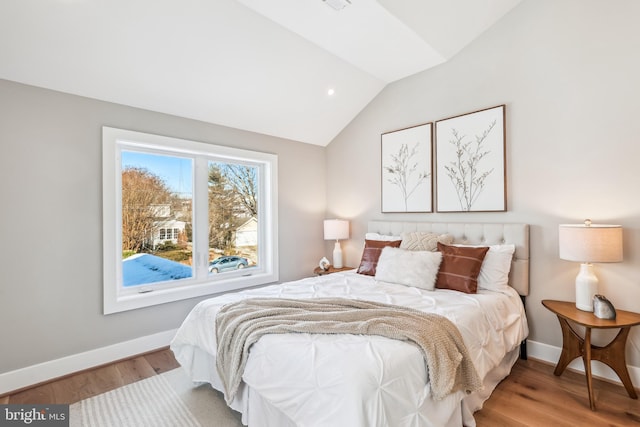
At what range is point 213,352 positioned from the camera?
1963 millimetres

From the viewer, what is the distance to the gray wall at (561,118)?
226cm

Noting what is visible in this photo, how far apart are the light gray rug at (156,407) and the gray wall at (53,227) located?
0.67m

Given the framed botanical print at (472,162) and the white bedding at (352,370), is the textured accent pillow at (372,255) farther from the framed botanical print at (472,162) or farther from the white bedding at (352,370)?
the white bedding at (352,370)

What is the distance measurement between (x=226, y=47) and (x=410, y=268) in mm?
2542

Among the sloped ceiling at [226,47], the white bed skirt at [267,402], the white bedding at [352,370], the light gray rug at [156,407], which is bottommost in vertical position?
the light gray rug at [156,407]

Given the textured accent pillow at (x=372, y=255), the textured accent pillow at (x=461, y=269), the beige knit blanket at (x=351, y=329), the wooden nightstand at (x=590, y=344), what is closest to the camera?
the beige knit blanket at (x=351, y=329)

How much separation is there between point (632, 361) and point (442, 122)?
99.5 inches

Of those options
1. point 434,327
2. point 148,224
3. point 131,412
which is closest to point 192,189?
point 148,224

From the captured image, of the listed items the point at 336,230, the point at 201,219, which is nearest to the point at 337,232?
the point at 336,230

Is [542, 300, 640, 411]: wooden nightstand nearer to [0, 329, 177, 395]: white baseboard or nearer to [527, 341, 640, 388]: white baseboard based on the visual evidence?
[527, 341, 640, 388]: white baseboard

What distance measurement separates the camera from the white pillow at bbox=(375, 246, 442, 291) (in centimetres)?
259

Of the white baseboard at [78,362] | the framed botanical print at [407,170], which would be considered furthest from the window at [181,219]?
the framed botanical print at [407,170]

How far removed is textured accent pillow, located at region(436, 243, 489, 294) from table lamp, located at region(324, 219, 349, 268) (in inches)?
61.1

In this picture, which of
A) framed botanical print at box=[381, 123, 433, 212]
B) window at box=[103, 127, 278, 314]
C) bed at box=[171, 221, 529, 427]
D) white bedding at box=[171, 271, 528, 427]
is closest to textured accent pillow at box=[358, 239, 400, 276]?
bed at box=[171, 221, 529, 427]
